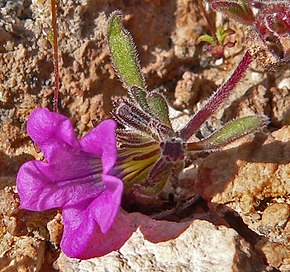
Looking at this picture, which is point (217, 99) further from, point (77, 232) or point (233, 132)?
point (77, 232)

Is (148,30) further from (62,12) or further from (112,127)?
(112,127)

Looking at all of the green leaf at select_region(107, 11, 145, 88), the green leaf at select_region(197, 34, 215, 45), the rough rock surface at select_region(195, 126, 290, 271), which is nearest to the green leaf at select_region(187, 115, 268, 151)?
the rough rock surface at select_region(195, 126, 290, 271)

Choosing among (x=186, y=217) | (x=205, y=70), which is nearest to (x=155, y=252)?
(x=186, y=217)

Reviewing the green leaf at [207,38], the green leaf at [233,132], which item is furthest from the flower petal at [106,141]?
the green leaf at [207,38]

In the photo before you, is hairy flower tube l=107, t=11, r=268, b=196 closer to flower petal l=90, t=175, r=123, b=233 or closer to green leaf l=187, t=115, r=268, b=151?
green leaf l=187, t=115, r=268, b=151

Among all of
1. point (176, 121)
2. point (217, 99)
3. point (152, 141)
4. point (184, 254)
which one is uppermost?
point (217, 99)

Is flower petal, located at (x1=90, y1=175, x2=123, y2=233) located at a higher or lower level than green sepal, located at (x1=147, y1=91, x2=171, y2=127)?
lower

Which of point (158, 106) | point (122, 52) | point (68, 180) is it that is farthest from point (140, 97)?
point (68, 180)
